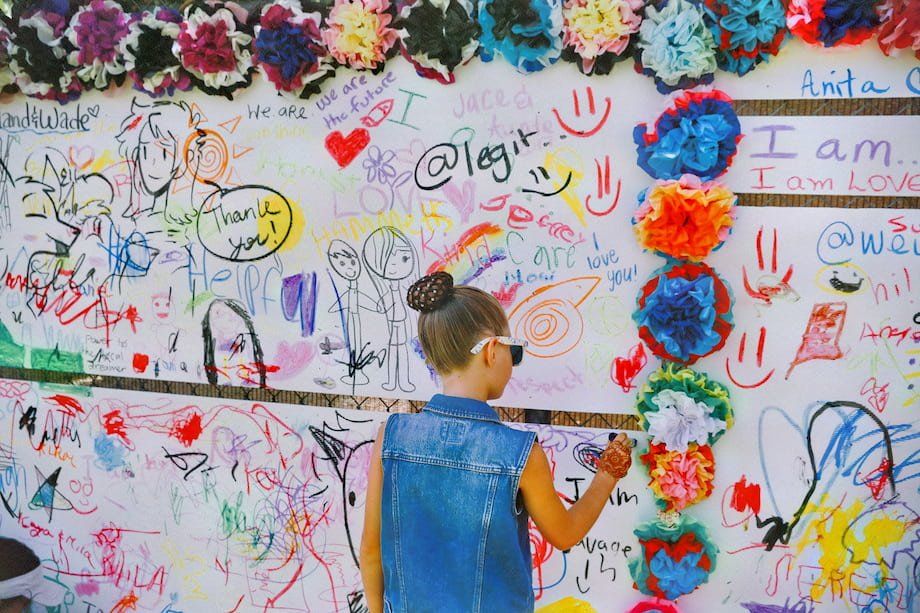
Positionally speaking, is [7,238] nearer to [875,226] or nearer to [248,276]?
[248,276]

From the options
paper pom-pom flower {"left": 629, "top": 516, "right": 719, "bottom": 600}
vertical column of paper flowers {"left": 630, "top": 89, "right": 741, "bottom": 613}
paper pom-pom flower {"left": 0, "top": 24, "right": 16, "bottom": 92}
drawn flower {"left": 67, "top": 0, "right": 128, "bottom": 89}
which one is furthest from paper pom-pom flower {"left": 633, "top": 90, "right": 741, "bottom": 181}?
paper pom-pom flower {"left": 0, "top": 24, "right": 16, "bottom": 92}

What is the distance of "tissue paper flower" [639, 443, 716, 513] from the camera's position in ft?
8.18

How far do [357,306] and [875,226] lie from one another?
168 cm

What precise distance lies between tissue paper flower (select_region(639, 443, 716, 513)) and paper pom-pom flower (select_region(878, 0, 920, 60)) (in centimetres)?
129

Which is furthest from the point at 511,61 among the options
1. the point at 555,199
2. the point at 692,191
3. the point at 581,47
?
the point at 692,191

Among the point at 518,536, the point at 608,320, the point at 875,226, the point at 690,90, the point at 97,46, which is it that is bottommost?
the point at 518,536

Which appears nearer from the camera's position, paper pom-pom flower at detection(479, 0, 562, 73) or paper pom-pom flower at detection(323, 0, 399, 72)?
paper pom-pom flower at detection(479, 0, 562, 73)

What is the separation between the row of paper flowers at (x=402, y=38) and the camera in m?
2.32

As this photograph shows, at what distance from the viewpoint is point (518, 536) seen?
188cm

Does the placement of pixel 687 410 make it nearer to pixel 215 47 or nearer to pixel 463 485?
pixel 463 485

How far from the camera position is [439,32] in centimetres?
257

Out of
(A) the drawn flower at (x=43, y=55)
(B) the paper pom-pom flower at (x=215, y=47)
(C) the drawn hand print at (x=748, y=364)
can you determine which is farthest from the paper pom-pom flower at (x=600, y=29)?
(A) the drawn flower at (x=43, y=55)

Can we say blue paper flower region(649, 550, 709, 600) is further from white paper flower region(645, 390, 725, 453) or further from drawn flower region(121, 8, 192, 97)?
drawn flower region(121, 8, 192, 97)

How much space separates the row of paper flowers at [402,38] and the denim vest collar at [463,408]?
119cm
